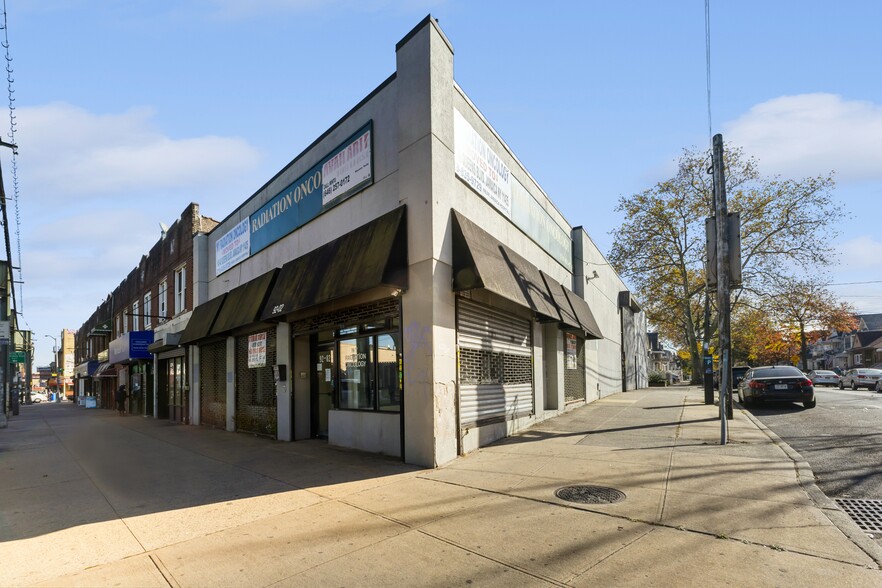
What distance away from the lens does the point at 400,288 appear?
8.79 m

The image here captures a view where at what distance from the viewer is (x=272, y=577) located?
413cm

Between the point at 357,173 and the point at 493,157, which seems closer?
the point at 357,173

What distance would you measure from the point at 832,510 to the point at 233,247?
16.1 m

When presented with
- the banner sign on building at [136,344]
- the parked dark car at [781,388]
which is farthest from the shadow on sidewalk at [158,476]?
the parked dark car at [781,388]

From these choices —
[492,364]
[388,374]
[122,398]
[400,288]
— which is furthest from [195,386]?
[122,398]

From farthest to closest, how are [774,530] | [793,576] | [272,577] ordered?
[774,530]
[272,577]
[793,576]

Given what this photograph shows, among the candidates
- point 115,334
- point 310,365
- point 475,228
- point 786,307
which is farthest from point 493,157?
point 115,334

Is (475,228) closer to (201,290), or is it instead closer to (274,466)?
(274,466)

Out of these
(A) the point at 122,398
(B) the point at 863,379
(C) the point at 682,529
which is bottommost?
(A) the point at 122,398

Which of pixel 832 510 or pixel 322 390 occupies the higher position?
pixel 322 390

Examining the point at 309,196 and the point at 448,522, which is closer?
the point at 448,522

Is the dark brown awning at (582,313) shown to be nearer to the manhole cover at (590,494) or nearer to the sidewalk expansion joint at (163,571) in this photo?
the manhole cover at (590,494)

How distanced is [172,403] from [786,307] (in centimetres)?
3346

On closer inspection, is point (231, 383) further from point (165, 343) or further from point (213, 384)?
point (165, 343)
